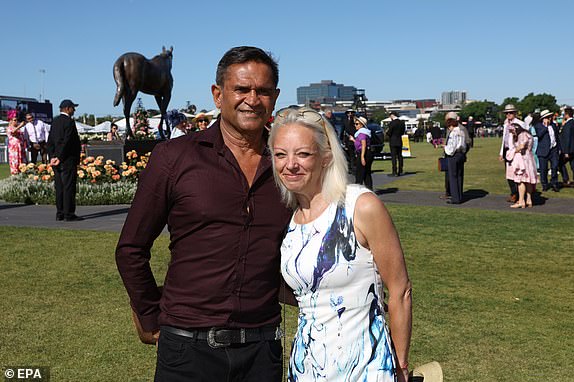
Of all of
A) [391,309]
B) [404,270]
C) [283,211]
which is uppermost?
[283,211]

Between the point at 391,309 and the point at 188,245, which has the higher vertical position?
the point at 188,245

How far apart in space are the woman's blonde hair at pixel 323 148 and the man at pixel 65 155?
30.9 feet

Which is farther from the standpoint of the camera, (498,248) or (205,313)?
(498,248)

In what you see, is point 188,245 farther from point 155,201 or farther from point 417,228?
point 417,228

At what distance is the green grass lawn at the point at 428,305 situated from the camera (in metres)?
4.92

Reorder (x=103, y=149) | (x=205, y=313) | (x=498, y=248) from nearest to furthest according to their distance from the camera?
(x=205, y=313) → (x=498, y=248) → (x=103, y=149)

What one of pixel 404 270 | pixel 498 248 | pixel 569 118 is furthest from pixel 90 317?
pixel 569 118

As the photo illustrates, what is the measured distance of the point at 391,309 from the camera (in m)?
2.62

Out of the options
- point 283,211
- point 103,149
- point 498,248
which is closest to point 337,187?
point 283,211

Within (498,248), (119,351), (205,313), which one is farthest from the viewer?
(498,248)

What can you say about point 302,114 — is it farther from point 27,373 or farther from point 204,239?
point 27,373

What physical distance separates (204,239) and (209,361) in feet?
1.56

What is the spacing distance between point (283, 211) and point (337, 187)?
0.26m

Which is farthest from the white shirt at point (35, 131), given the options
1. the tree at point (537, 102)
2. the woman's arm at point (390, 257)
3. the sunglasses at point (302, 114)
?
the tree at point (537, 102)
